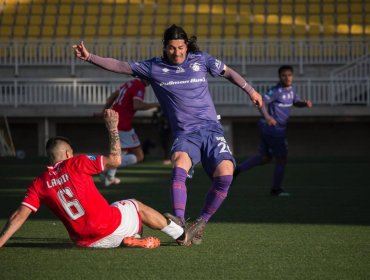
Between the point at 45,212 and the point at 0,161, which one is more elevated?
the point at 45,212

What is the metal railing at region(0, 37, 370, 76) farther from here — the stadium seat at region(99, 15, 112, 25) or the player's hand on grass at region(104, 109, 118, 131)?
the player's hand on grass at region(104, 109, 118, 131)

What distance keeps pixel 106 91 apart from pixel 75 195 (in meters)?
21.8

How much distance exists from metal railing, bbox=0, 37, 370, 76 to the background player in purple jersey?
49.1ft

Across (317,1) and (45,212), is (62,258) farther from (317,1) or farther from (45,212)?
(317,1)

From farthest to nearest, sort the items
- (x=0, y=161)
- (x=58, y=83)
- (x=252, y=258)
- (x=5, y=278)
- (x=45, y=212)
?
(x=58, y=83)
(x=0, y=161)
(x=45, y=212)
(x=252, y=258)
(x=5, y=278)

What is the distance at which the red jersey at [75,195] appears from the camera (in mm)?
8266

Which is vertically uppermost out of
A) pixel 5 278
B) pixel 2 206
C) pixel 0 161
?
pixel 5 278

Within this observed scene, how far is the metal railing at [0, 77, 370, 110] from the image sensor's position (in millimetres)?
29375

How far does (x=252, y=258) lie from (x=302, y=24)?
971 inches

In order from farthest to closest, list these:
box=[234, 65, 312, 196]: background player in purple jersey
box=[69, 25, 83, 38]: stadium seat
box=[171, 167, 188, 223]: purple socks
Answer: box=[69, 25, 83, 38]: stadium seat, box=[234, 65, 312, 196]: background player in purple jersey, box=[171, 167, 188, 223]: purple socks

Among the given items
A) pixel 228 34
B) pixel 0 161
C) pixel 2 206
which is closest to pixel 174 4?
pixel 228 34

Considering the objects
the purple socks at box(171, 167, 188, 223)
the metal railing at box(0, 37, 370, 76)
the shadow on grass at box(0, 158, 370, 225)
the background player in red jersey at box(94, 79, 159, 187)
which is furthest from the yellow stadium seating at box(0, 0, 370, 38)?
the purple socks at box(171, 167, 188, 223)

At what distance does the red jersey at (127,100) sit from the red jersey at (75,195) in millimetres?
8676

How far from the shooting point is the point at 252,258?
814 centimetres
